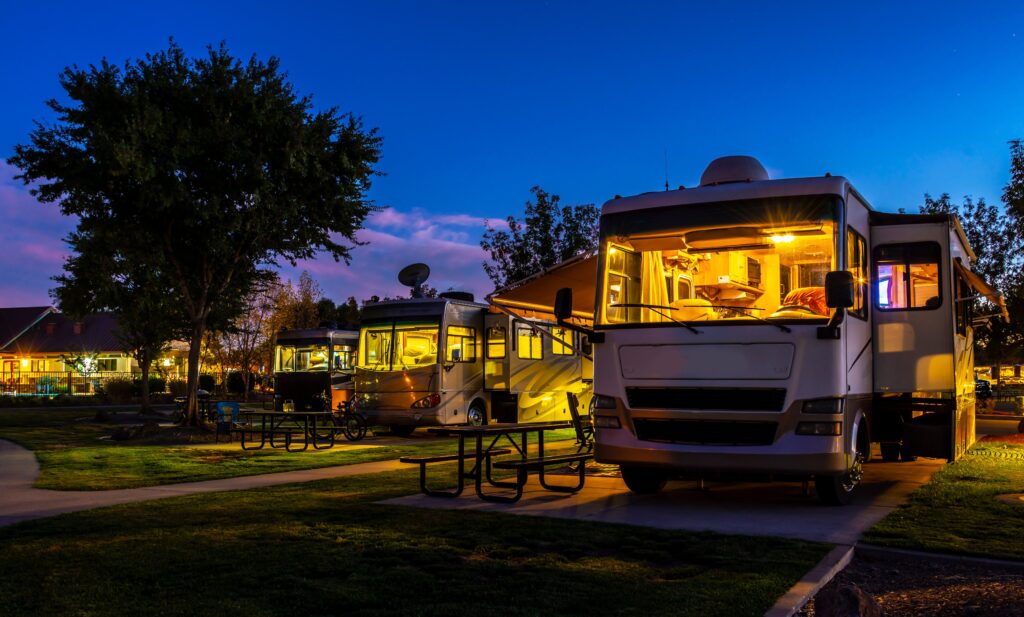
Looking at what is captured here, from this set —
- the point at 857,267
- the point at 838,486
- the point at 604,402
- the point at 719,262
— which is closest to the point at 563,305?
the point at 604,402

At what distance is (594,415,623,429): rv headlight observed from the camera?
865 cm

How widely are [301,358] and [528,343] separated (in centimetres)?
917

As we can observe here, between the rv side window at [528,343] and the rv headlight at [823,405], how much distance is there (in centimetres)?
1245

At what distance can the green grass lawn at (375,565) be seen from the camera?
4.90 m

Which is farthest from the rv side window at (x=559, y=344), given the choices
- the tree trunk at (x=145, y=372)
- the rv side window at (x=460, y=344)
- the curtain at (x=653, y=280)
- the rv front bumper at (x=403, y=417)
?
the tree trunk at (x=145, y=372)

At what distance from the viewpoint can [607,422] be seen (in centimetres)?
873

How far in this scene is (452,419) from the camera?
19109 mm

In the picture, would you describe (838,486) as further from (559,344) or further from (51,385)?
(51,385)

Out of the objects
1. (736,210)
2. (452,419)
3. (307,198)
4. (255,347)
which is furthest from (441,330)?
(255,347)

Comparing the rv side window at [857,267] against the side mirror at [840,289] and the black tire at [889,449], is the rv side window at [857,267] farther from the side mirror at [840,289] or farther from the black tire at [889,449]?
the black tire at [889,449]

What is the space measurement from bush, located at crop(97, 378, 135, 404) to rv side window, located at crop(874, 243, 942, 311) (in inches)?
1469

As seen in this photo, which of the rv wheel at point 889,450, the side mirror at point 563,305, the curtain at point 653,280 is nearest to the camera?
the side mirror at point 563,305

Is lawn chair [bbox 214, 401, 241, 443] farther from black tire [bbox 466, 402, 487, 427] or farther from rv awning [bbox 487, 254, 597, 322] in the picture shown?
rv awning [bbox 487, 254, 597, 322]

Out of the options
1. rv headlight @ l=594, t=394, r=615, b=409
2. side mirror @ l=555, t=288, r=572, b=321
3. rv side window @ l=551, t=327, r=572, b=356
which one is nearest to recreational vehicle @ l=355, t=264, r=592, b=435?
rv side window @ l=551, t=327, r=572, b=356
